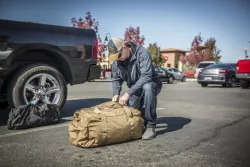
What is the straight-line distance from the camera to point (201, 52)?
47.3m

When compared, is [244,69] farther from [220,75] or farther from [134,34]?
[134,34]

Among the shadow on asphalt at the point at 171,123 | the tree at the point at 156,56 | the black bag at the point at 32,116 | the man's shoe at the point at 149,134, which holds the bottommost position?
the shadow on asphalt at the point at 171,123

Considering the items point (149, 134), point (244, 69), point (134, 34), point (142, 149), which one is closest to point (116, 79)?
point (149, 134)

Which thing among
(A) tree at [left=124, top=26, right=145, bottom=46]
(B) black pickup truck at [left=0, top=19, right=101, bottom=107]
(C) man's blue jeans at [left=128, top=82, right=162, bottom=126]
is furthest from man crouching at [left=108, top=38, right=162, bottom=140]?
(A) tree at [left=124, top=26, right=145, bottom=46]

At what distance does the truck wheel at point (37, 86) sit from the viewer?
356 centimetres

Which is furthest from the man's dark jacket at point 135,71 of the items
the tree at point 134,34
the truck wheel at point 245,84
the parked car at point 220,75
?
the tree at point 134,34

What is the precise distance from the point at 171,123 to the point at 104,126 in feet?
5.28

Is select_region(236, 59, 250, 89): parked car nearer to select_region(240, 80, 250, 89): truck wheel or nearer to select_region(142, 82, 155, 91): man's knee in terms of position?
select_region(240, 80, 250, 89): truck wheel

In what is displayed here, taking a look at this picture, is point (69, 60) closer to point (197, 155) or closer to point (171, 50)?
point (197, 155)

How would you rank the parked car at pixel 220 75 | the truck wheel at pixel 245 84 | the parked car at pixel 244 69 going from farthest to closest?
the parked car at pixel 220 75 < the truck wheel at pixel 245 84 < the parked car at pixel 244 69

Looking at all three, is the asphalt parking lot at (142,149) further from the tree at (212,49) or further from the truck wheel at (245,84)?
the tree at (212,49)

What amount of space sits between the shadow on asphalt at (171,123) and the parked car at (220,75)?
31.3 ft

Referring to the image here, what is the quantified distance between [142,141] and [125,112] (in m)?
0.41

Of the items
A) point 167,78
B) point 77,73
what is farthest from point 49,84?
point 167,78
